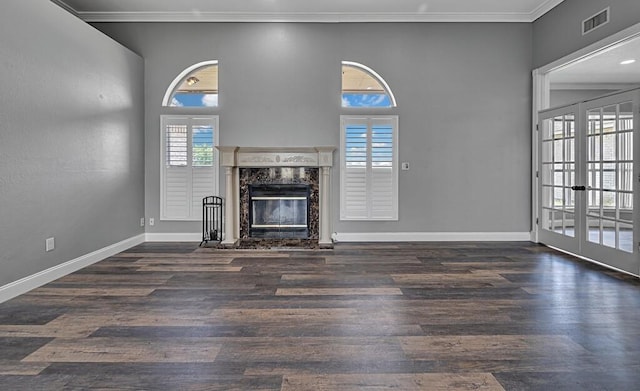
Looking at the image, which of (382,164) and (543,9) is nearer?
(543,9)

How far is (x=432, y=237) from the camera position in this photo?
5781mm

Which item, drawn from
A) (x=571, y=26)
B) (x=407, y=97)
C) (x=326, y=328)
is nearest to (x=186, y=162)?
(x=407, y=97)

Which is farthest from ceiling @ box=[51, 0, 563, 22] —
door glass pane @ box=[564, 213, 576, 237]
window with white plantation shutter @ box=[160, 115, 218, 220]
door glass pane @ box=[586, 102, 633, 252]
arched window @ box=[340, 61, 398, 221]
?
door glass pane @ box=[564, 213, 576, 237]

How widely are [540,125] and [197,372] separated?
559cm

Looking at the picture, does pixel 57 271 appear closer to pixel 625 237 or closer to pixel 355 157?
pixel 355 157

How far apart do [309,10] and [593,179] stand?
4.20 meters

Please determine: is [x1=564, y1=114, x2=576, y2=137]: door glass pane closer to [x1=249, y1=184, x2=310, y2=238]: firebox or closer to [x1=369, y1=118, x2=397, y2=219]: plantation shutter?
[x1=369, y1=118, x2=397, y2=219]: plantation shutter

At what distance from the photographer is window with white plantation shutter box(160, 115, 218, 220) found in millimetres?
5688

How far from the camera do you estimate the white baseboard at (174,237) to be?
573 cm

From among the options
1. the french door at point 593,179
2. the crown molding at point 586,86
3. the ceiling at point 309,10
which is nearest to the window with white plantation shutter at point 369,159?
the ceiling at point 309,10

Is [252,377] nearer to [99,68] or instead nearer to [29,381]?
[29,381]

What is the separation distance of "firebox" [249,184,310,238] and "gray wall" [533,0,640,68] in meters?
3.86

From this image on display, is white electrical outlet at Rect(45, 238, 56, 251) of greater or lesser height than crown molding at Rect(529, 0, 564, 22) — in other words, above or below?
below

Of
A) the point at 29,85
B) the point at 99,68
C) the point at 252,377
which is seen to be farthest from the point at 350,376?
the point at 99,68
